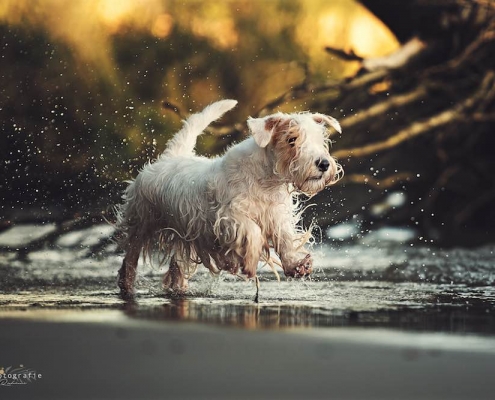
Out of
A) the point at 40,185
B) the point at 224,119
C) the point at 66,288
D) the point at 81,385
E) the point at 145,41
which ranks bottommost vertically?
the point at 81,385

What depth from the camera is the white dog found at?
5434 millimetres

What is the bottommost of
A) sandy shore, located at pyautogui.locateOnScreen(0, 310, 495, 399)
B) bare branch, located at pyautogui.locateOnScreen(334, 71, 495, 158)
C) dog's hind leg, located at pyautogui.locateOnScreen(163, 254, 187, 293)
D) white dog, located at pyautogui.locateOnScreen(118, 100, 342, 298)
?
sandy shore, located at pyautogui.locateOnScreen(0, 310, 495, 399)

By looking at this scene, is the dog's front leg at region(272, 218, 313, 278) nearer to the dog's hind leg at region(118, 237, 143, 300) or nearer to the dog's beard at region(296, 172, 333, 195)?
the dog's beard at region(296, 172, 333, 195)

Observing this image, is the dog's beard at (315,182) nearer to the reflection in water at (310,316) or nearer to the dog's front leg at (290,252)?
the dog's front leg at (290,252)

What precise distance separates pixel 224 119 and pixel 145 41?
120 centimetres

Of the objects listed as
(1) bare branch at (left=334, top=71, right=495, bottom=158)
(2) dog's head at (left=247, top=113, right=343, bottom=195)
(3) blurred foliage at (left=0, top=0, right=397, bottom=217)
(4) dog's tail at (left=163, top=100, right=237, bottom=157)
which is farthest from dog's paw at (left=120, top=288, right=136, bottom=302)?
(1) bare branch at (left=334, top=71, right=495, bottom=158)

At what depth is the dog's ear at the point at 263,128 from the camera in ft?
17.8

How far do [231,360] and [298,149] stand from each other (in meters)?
1.57

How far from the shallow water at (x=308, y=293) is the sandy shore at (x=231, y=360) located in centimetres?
31

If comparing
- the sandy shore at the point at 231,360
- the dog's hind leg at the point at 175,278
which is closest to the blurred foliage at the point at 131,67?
the dog's hind leg at the point at 175,278

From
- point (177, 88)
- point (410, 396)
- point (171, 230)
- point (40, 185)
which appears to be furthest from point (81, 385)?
point (177, 88)

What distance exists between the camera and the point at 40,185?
10773mm

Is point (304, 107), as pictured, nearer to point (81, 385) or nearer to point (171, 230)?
point (171, 230)

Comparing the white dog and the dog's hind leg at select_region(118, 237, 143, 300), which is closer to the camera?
the white dog
